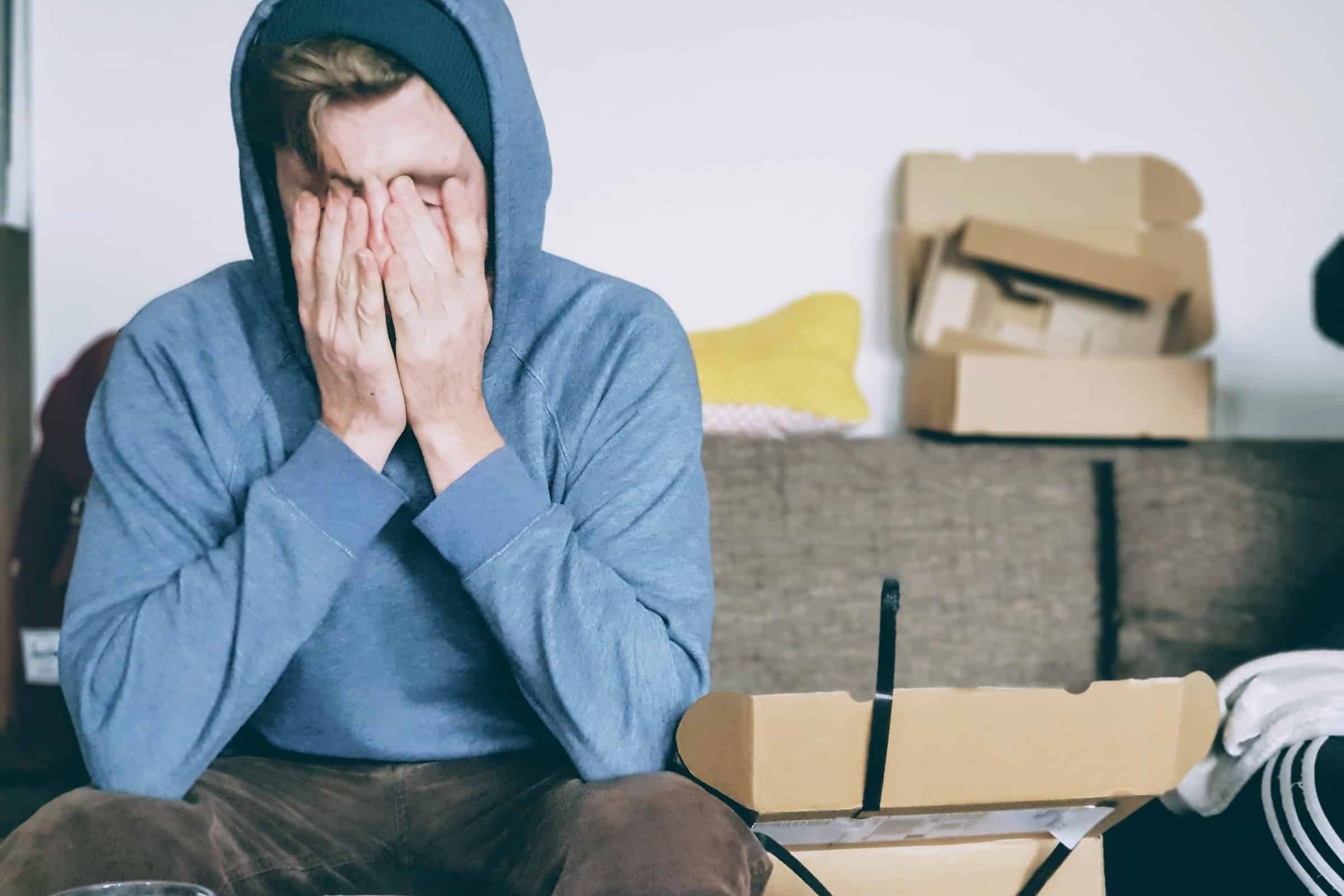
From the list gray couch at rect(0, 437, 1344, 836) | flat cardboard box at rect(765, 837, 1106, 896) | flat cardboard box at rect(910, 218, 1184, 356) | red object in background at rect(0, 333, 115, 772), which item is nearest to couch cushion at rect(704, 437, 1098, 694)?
gray couch at rect(0, 437, 1344, 836)

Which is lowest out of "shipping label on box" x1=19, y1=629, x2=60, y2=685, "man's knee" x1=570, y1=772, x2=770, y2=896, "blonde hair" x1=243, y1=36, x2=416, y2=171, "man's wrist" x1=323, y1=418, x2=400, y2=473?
"shipping label on box" x1=19, y1=629, x2=60, y2=685

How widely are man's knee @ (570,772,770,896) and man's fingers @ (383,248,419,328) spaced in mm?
379

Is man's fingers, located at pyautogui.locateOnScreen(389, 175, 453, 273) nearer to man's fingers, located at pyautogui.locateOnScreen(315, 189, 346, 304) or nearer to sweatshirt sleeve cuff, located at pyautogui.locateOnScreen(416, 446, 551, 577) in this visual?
man's fingers, located at pyautogui.locateOnScreen(315, 189, 346, 304)

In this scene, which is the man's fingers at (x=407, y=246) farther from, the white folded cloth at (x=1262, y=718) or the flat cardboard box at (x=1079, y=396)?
the flat cardboard box at (x=1079, y=396)

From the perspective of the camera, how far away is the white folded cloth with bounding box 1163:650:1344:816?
1104 mm

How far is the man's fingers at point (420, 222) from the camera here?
0.93 metres

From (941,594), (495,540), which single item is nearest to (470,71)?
(495,540)

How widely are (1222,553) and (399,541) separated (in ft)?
3.66

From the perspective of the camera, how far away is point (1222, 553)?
1.59 meters

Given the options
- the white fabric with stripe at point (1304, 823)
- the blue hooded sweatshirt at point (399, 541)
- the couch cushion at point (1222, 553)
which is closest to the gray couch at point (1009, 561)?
the couch cushion at point (1222, 553)

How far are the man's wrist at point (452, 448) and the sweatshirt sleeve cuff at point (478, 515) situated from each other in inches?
0.5

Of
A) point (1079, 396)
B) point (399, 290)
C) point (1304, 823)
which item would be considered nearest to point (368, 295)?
point (399, 290)

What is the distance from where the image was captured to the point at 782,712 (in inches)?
31.2

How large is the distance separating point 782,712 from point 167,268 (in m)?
1.49
